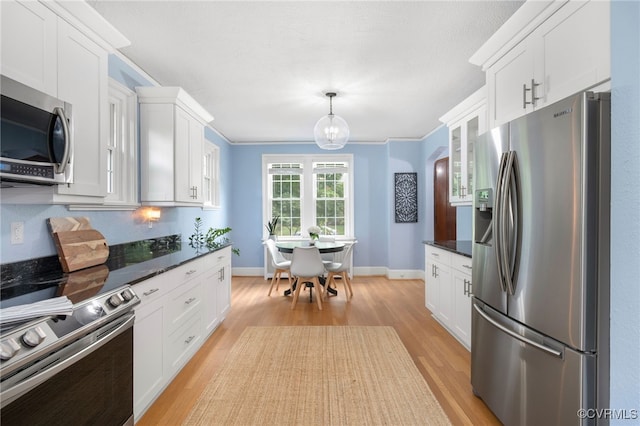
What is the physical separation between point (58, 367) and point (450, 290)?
10.0 feet

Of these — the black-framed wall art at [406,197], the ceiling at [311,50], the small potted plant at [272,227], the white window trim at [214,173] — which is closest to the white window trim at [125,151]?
the ceiling at [311,50]

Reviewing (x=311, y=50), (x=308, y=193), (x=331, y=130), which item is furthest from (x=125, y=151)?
Result: (x=308, y=193)

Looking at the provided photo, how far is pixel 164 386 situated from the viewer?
220cm

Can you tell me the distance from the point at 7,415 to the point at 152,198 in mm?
2233

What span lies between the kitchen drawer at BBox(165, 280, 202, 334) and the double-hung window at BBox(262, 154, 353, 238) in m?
3.42

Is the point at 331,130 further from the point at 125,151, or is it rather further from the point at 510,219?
the point at 510,219

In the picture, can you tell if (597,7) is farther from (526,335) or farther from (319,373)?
(319,373)

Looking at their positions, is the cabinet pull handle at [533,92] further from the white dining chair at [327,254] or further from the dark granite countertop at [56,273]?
the white dining chair at [327,254]

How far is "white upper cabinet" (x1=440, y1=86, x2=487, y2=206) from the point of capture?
2.97 m

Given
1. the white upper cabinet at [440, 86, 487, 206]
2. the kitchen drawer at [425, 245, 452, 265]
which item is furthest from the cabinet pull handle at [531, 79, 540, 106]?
the kitchen drawer at [425, 245, 452, 265]

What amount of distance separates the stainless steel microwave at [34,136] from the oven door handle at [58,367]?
802mm

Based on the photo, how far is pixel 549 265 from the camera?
1.46m

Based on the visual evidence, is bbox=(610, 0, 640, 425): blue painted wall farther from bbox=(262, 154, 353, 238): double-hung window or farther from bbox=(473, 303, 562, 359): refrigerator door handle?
bbox=(262, 154, 353, 238): double-hung window

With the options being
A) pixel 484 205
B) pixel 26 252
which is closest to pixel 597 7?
pixel 484 205
